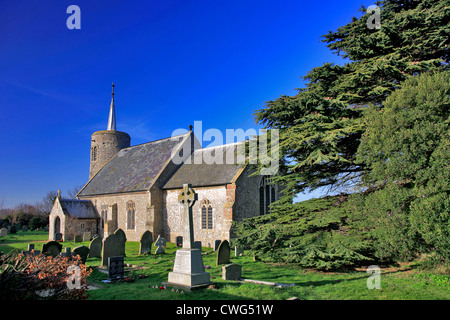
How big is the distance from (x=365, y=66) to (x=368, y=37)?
1.26 m

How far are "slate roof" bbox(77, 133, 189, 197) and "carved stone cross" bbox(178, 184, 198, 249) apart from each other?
589 inches

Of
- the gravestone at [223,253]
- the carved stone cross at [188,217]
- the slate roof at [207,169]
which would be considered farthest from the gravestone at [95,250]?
the carved stone cross at [188,217]

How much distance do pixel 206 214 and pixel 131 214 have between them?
832cm

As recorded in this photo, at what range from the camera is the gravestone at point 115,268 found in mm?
10594

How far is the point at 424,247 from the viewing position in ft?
33.1

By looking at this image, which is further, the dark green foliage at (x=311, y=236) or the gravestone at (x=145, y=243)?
the gravestone at (x=145, y=243)

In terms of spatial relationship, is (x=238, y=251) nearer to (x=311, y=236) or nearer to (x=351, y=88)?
(x=311, y=236)

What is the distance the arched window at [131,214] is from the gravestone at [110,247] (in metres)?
13.0

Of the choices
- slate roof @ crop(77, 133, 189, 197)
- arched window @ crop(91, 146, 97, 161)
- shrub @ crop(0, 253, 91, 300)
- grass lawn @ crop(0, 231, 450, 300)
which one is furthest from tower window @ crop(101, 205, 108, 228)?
shrub @ crop(0, 253, 91, 300)

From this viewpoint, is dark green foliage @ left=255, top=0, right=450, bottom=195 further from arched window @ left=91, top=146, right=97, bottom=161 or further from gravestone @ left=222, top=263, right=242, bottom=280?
arched window @ left=91, top=146, right=97, bottom=161

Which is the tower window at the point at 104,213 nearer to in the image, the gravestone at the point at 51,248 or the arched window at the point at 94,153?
the arched window at the point at 94,153

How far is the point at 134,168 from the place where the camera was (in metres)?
29.4
